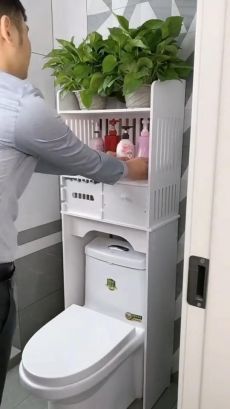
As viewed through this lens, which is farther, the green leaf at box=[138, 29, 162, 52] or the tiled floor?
the tiled floor

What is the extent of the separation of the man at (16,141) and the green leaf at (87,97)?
390 millimetres

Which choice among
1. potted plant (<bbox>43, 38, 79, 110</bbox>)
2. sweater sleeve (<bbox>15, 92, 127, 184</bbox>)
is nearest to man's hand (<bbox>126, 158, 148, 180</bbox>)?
sweater sleeve (<bbox>15, 92, 127, 184</bbox>)

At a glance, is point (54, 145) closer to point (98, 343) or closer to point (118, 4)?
point (98, 343)

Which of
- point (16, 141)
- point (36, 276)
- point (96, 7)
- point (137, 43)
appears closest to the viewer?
point (16, 141)

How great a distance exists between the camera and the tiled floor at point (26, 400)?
1.63 m

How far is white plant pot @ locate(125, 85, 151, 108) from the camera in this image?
1288 mm

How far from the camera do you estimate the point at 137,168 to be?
4.24 feet

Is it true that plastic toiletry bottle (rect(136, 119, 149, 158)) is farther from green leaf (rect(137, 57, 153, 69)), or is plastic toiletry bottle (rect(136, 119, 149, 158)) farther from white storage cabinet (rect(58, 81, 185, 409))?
green leaf (rect(137, 57, 153, 69))

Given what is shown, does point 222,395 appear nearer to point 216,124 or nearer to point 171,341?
point 216,124

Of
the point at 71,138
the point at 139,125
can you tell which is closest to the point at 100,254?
the point at 139,125

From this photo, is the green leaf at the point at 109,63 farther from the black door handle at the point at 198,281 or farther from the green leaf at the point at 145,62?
the black door handle at the point at 198,281

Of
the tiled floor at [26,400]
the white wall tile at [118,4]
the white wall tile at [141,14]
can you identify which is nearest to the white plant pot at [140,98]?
the white wall tile at [141,14]

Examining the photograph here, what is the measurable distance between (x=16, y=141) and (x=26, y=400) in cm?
140

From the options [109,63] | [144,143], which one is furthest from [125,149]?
[109,63]
